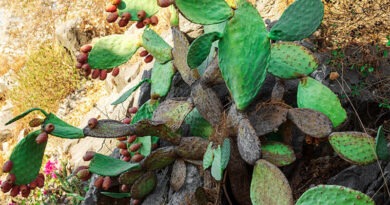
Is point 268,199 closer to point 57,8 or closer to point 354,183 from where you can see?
point 354,183

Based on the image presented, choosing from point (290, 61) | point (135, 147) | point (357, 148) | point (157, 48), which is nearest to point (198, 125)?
point (135, 147)

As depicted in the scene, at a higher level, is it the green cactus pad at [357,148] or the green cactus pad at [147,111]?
the green cactus pad at [357,148]

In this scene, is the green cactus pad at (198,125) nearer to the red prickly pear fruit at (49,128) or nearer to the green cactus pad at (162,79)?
the green cactus pad at (162,79)

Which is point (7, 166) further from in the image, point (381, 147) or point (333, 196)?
point (381, 147)

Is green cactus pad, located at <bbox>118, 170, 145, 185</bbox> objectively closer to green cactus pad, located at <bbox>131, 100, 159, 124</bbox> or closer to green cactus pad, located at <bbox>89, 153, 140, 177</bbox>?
green cactus pad, located at <bbox>89, 153, 140, 177</bbox>

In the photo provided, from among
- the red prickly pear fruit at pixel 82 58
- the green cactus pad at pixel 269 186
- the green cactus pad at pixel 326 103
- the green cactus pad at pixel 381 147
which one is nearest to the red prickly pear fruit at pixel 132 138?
the red prickly pear fruit at pixel 82 58

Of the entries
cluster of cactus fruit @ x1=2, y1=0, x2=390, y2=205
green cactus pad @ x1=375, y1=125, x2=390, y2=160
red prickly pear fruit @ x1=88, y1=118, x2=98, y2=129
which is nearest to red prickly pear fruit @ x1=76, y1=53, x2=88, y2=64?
cluster of cactus fruit @ x1=2, y1=0, x2=390, y2=205
